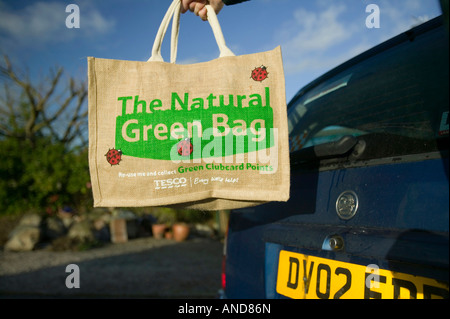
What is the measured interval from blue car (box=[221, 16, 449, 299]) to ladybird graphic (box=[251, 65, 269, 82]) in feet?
1.19

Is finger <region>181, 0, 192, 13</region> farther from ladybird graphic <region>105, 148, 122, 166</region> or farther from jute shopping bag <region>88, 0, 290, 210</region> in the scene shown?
ladybird graphic <region>105, 148, 122, 166</region>

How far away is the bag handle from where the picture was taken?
1.27m

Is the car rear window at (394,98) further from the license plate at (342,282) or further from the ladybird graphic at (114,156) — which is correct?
the ladybird graphic at (114,156)

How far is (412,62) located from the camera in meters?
1.23

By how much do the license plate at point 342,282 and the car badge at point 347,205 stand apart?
0.53 feet

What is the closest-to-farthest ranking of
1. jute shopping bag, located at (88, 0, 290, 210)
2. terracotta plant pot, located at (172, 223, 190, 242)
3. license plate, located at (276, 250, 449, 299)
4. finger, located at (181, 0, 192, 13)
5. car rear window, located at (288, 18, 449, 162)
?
license plate, located at (276, 250, 449, 299)
car rear window, located at (288, 18, 449, 162)
jute shopping bag, located at (88, 0, 290, 210)
finger, located at (181, 0, 192, 13)
terracotta plant pot, located at (172, 223, 190, 242)

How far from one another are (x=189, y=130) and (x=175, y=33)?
41cm

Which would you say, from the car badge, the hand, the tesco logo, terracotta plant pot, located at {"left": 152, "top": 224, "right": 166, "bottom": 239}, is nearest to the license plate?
the car badge

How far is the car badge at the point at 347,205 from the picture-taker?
3.58ft

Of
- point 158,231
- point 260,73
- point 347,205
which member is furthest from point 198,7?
point 158,231

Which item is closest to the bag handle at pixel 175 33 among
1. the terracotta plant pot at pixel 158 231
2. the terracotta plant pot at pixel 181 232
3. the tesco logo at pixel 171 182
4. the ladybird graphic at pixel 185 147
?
the ladybird graphic at pixel 185 147

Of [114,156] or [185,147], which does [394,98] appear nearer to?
[185,147]
